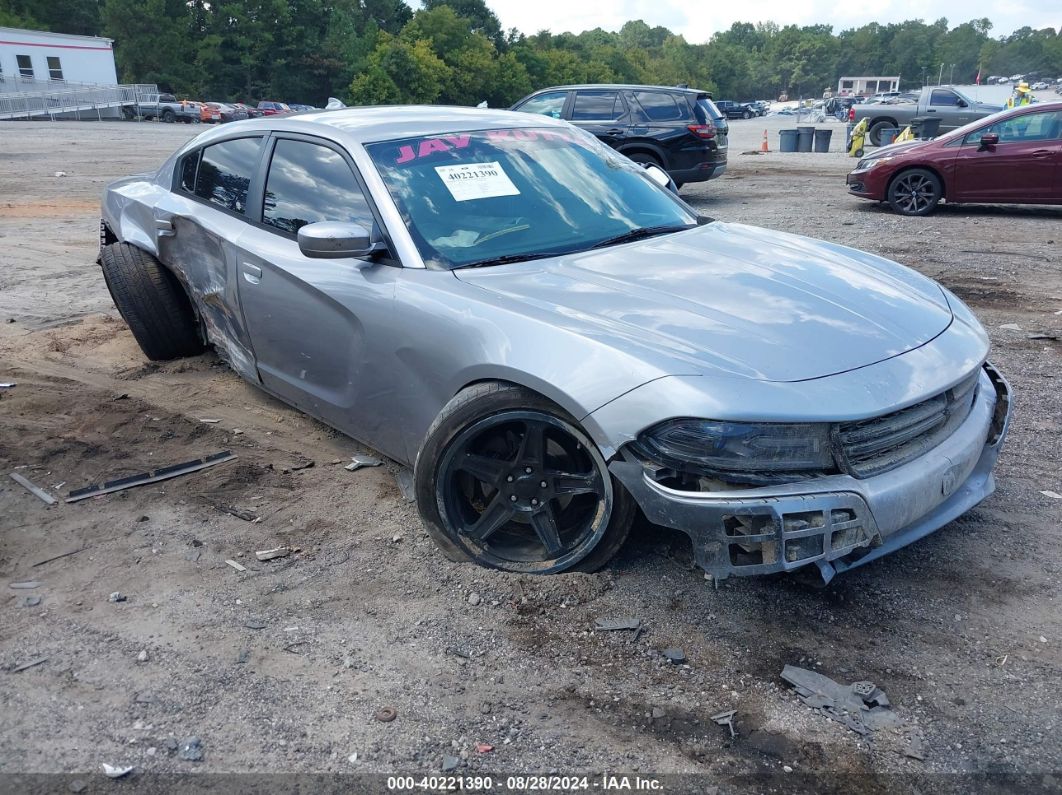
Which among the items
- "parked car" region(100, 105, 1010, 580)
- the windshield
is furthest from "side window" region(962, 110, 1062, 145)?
the windshield

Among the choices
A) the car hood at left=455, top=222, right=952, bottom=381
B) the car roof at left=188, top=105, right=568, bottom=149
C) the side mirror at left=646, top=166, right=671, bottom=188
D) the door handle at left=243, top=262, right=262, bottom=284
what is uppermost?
the car roof at left=188, top=105, right=568, bottom=149

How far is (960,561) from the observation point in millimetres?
3410

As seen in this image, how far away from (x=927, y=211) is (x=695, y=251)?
10093mm

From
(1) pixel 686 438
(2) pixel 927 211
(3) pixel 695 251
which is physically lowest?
(2) pixel 927 211

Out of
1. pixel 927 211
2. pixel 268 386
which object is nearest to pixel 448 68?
pixel 927 211

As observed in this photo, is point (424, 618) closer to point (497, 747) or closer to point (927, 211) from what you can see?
point (497, 747)

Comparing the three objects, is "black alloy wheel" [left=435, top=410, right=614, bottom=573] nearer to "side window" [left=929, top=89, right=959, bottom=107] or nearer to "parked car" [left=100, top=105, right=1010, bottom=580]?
"parked car" [left=100, top=105, right=1010, bottom=580]

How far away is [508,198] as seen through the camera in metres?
3.90

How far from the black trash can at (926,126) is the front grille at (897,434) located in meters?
23.4

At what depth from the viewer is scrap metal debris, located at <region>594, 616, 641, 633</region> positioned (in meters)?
2.99

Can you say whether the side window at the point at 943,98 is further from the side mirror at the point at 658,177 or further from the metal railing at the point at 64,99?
the metal railing at the point at 64,99

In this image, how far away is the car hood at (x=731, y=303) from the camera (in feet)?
9.59

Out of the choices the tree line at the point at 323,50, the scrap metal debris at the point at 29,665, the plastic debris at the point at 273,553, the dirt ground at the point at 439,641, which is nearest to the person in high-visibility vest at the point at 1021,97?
the dirt ground at the point at 439,641

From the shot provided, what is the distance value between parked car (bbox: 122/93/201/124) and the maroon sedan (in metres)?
46.4
